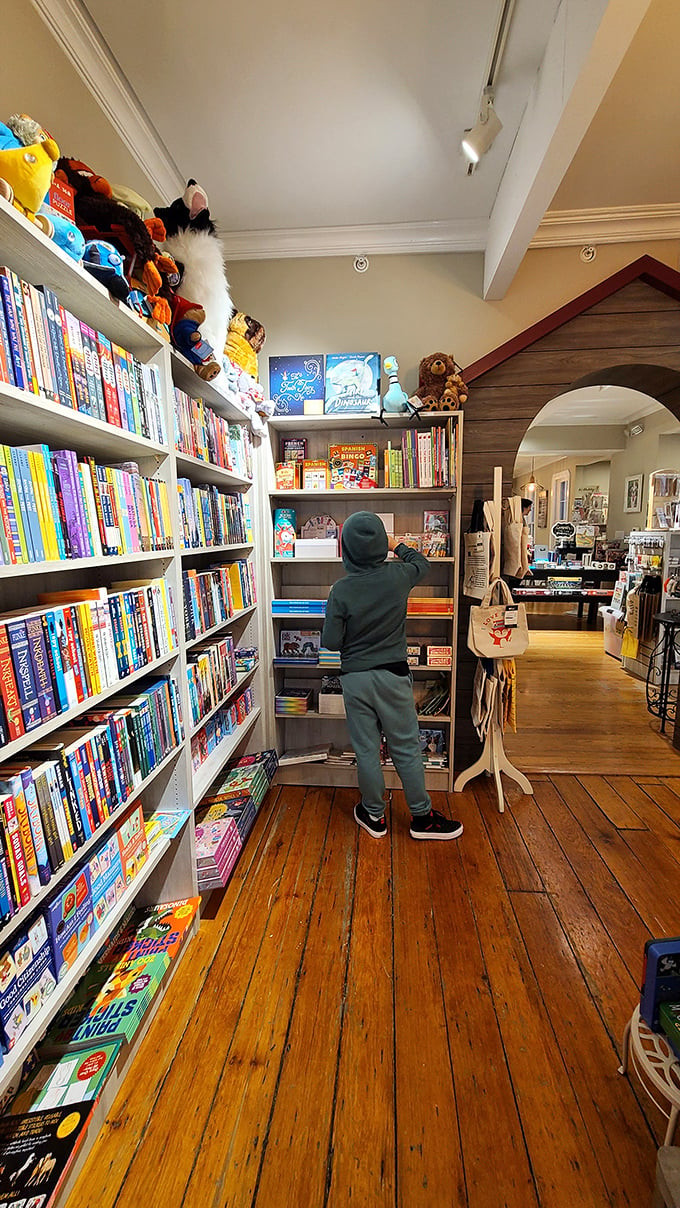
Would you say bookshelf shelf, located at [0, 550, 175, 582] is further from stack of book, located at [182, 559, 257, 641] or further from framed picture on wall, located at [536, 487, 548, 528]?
framed picture on wall, located at [536, 487, 548, 528]

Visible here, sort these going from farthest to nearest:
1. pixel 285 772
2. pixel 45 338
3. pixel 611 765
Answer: pixel 611 765 < pixel 285 772 < pixel 45 338

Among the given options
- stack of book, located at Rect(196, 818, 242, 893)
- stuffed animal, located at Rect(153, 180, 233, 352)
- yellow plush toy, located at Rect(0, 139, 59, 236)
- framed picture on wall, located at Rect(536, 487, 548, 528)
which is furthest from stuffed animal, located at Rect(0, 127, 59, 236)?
framed picture on wall, located at Rect(536, 487, 548, 528)

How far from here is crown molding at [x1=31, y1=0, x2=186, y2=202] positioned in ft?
5.03

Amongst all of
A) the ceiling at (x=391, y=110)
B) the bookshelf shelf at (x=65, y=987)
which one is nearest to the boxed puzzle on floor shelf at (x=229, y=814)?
the bookshelf shelf at (x=65, y=987)

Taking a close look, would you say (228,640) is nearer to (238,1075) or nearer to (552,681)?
(238,1075)

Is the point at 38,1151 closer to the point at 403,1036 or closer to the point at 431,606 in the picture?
the point at 403,1036

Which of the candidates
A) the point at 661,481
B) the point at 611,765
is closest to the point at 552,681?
the point at 611,765

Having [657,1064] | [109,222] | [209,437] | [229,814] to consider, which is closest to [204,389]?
[209,437]

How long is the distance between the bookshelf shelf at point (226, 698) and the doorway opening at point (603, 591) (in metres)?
1.78

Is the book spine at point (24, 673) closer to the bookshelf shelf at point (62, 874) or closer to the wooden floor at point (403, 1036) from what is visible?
the bookshelf shelf at point (62, 874)

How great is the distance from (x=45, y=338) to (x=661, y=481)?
19.5ft

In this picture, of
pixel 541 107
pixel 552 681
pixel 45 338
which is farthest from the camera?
pixel 552 681

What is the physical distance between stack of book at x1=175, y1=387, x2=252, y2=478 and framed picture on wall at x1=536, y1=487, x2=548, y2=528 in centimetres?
991

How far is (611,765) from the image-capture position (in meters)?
3.20
